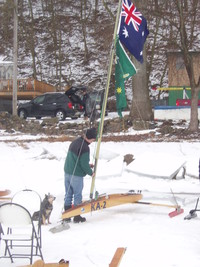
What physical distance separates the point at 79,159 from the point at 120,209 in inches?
55.8

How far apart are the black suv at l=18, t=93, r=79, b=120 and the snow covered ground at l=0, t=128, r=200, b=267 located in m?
Answer: 11.5

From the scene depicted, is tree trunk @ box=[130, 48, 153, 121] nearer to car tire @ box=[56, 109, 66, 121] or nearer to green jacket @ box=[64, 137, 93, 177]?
car tire @ box=[56, 109, 66, 121]

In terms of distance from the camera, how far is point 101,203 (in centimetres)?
784

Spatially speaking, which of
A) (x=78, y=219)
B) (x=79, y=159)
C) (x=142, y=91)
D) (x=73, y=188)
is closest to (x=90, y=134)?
(x=79, y=159)

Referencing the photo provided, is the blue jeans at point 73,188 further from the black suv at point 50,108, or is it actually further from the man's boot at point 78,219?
the black suv at point 50,108

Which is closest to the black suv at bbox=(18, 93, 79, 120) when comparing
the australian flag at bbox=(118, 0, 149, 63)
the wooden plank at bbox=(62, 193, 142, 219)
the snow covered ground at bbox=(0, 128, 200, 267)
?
the snow covered ground at bbox=(0, 128, 200, 267)

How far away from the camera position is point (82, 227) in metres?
7.32

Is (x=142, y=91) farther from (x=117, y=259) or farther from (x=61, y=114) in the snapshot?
(x=117, y=259)

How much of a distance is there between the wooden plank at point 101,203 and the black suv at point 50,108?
18552 millimetres

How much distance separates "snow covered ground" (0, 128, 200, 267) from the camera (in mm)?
5871

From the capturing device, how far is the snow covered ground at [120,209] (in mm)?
5871

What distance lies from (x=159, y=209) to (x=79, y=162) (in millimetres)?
1791

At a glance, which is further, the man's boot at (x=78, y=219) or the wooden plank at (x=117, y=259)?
the man's boot at (x=78, y=219)

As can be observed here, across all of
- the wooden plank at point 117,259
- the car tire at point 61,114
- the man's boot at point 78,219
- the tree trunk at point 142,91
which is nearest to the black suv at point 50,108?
the car tire at point 61,114
